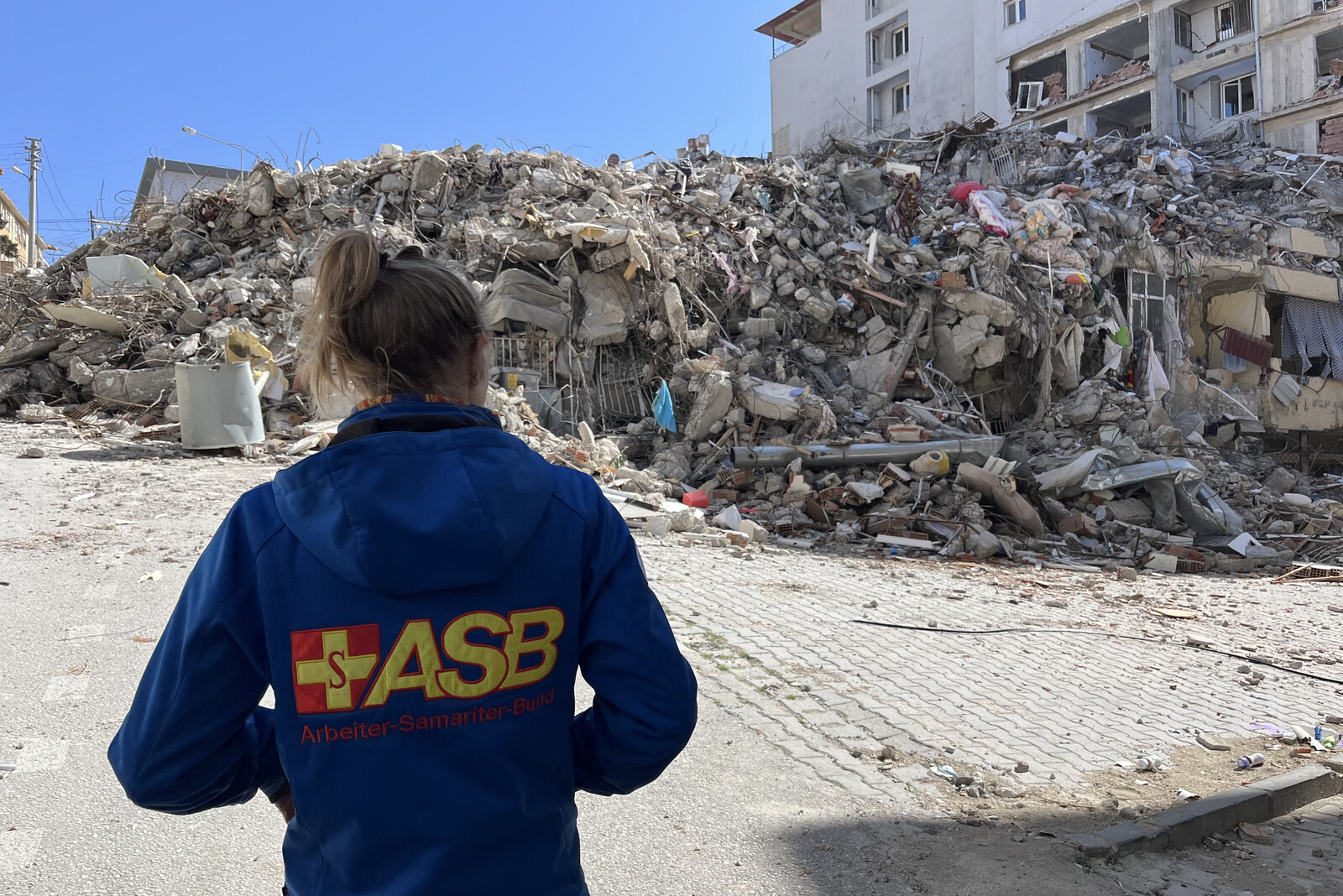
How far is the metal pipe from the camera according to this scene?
1213 centimetres

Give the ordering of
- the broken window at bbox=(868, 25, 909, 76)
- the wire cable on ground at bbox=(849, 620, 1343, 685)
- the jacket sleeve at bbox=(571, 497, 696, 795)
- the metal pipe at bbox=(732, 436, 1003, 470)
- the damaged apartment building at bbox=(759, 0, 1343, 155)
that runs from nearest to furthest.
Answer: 1. the jacket sleeve at bbox=(571, 497, 696, 795)
2. the wire cable on ground at bbox=(849, 620, 1343, 685)
3. the metal pipe at bbox=(732, 436, 1003, 470)
4. the damaged apartment building at bbox=(759, 0, 1343, 155)
5. the broken window at bbox=(868, 25, 909, 76)

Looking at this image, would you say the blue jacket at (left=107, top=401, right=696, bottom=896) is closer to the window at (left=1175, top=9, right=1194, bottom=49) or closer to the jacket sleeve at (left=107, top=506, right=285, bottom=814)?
the jacket sleeve at (left=107, top=506, right=285, bottom=814)

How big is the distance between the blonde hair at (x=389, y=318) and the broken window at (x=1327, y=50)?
116 feet

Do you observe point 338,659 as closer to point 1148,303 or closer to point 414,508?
point 414,508

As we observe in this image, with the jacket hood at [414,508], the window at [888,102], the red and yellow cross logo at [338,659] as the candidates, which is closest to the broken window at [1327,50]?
the window at [888,102]

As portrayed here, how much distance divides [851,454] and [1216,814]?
9038 millimetres

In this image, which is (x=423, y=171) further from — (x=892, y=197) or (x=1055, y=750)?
(x=1055, y=750)

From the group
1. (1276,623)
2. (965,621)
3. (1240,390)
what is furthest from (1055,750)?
(1240,390)

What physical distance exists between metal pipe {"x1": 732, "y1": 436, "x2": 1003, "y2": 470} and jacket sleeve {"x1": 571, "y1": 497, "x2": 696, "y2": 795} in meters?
11.0

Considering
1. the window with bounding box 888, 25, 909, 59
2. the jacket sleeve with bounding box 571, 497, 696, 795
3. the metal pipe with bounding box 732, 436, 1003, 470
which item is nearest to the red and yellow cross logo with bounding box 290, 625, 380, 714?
the jacket sleeve with bounding box 571, 497, 696, 795

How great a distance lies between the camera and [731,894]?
2666 millimetres

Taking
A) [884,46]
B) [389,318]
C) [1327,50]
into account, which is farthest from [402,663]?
[884,46]

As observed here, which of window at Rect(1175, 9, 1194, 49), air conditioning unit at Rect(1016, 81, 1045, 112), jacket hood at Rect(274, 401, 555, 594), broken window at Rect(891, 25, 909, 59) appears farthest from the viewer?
broken window at Rect(891, 25, 909, 59)

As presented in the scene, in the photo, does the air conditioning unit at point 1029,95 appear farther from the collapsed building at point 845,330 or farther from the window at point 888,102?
the collapsed building at point 845,330
